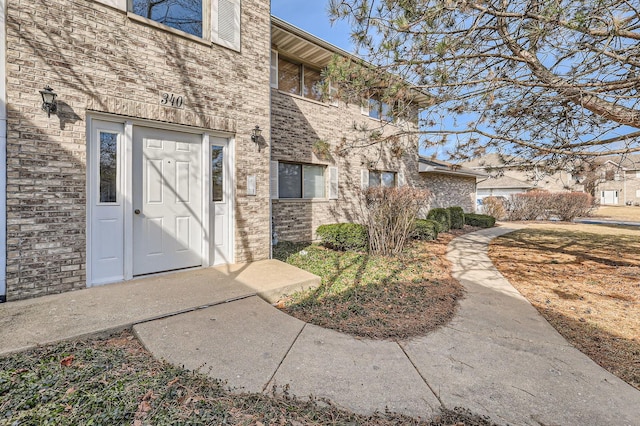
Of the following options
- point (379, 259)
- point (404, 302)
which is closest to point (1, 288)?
point (404, 302)

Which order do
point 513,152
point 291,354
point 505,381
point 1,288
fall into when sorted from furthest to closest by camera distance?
point 513,152
point 1,288
point 291,354
point 505,381

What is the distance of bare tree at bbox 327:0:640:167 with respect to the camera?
12.2 ft

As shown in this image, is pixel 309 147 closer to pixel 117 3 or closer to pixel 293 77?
pixel 293 77

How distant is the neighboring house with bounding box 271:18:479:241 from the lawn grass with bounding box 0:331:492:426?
19.6 feet

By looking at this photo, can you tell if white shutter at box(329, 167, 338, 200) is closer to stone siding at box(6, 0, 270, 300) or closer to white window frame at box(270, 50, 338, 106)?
white window frame at box(270, 50, 338, 106)

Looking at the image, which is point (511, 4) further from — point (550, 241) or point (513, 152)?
point (550, 241)

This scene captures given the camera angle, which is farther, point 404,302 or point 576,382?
point 404,302

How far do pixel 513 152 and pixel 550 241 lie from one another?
6.50 metres

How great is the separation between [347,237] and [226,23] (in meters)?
5.39

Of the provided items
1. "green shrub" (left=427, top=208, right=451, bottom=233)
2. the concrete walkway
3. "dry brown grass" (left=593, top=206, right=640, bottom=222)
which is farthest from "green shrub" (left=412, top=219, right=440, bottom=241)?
"dry brown grass" (left=593, top=206, right=640, bottom=222)

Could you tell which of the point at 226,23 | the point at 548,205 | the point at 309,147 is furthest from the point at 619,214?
the point at 226,23

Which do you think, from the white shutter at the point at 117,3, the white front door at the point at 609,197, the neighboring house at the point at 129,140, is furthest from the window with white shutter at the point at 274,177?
the white front door at the point at 609,197

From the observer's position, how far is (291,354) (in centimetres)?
287

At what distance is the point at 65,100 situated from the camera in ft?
13.2
